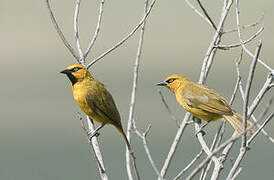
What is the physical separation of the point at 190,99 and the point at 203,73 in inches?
59.7

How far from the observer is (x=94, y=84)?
4.81m

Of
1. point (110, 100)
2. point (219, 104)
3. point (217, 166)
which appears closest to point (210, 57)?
point (217, 166)

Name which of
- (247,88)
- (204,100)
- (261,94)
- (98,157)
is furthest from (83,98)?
(247,88)

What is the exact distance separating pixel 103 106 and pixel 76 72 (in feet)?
1.19

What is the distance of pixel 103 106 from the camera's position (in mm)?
4684

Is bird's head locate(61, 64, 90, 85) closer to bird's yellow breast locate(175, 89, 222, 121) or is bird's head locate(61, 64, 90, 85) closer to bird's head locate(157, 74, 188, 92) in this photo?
bird's yellow breast locate(175, 89, 222, 121)

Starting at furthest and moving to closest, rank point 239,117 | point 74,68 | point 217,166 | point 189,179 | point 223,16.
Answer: point 239,117
point 74,68
point 223,16
point 217,166
point 189,179

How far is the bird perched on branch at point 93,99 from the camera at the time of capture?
15.3ft

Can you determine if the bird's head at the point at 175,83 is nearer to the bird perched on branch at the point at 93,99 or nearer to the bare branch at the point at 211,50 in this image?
the bird perched on branch at the point at 93,99

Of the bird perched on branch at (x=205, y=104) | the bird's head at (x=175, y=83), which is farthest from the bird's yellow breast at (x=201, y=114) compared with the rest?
the bird's head at (x=175, y=83)

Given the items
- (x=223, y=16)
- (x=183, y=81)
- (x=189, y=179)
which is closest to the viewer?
(x=189, y=179)

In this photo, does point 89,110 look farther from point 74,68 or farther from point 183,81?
point 183,81

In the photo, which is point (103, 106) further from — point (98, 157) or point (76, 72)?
point (98, 157)

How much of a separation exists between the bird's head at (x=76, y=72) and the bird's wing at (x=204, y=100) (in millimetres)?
1102
